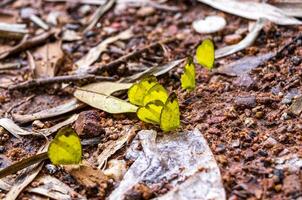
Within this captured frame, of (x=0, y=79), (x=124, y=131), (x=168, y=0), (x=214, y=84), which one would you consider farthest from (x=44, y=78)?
(x=168, y=0)

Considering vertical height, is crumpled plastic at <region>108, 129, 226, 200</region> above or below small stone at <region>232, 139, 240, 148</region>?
below

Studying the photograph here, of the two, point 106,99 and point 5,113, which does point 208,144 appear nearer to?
point 106,99

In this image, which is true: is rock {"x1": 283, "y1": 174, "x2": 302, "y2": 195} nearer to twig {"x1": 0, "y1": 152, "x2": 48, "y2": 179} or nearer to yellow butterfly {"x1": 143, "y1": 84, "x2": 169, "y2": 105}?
yellow butterfly {"x1": 143, "y1": 84, "x2": 169, "y2": 105}

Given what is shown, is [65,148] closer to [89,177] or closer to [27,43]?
[89,177]

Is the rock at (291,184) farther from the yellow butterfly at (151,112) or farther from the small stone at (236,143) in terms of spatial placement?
the yellow butterfly at (151,112)

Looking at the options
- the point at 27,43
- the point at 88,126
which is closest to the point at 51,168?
the point at 88,126

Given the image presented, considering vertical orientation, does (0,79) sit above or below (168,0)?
below

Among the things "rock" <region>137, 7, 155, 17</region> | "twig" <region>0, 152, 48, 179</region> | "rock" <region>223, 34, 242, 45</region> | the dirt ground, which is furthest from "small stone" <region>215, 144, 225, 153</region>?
"rock" <region>137, 7, 155, 17</region>
